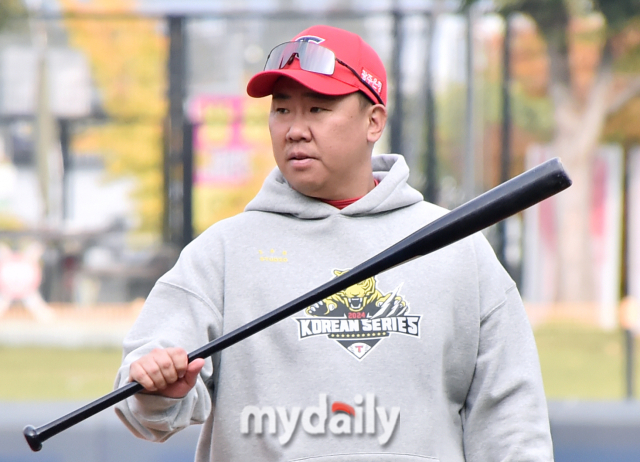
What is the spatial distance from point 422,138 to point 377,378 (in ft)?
20.0

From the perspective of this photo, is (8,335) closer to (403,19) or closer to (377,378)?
(403,19)

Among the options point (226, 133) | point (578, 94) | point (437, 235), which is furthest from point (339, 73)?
point (578, 94)

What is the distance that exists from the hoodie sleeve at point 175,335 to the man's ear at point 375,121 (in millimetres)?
472

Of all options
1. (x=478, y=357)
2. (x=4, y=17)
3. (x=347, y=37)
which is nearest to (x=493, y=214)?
(x=478, y=357)

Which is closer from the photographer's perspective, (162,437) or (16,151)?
(162,437)

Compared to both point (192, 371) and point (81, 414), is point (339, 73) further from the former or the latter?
point (81, 414)

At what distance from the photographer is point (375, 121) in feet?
6.90

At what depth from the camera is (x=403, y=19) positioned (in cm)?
767

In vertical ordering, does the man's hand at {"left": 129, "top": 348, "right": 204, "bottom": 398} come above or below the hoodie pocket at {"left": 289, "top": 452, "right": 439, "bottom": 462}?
above

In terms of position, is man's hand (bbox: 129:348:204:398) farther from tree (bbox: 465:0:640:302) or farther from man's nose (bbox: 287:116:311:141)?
tree (bbox: 465:0:640:302)

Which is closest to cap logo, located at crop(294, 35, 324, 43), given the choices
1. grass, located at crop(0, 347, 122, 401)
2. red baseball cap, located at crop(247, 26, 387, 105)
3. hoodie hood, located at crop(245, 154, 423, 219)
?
red baseball cap, located at crop(247, 26, 387, 105)

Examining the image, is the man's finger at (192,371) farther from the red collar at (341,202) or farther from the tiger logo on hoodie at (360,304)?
the red collar at (341,202)

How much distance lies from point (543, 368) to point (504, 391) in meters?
5.77

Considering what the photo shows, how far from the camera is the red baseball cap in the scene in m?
1.93
